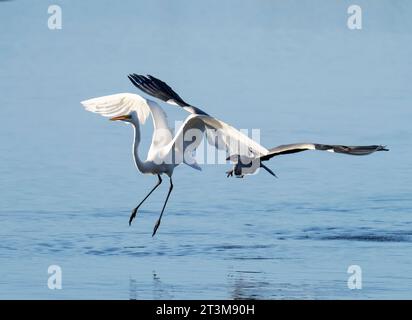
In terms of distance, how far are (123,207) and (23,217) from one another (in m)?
1.23

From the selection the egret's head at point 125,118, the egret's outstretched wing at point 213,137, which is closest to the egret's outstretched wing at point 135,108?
the egret's outstretched wing at point 213,137

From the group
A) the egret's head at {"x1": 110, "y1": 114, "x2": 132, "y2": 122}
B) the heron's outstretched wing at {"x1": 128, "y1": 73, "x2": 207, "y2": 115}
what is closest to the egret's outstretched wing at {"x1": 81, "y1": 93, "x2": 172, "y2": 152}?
the heron's outstretched wing at {"x1": 128, "y1": 73, "x2": 207, "y2": 115}

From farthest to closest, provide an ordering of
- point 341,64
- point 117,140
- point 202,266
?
point 341,64
point 117,140
point 202,266

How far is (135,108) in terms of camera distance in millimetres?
14539

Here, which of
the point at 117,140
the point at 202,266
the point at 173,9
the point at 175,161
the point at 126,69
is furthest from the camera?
the point at 173,9

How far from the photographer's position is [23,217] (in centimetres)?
1455

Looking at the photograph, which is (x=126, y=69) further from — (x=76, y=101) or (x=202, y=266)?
(x=202, y=266)

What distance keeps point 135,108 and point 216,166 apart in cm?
311

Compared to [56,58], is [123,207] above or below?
below

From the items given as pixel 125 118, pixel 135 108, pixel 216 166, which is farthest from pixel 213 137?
pixel 216 166

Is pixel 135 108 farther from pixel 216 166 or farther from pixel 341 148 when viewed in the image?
pixel 341 148

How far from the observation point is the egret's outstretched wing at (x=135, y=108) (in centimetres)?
1438
